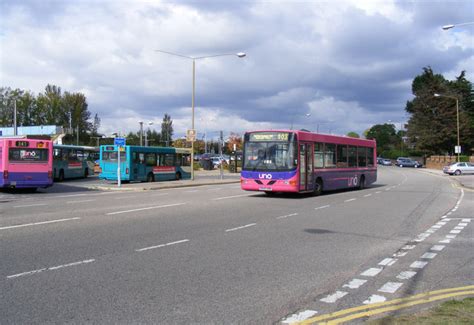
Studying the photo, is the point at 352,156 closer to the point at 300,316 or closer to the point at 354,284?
the point at 354,284

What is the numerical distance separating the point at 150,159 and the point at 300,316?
29338mm

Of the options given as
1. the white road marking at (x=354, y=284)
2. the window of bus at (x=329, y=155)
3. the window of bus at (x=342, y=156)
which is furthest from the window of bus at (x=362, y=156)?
the white road marking at (x=354, y=284)

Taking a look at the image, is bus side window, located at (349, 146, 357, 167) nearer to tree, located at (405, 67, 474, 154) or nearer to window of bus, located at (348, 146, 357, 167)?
window of bus, located at (348, 146, 357, 167)

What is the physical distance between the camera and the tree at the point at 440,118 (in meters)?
84.4

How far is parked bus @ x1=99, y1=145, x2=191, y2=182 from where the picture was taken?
31609 millimetres

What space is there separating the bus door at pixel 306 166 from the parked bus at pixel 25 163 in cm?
1269

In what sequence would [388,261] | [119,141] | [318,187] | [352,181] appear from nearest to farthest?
[388,261]
[318,187]
[352,181]
[119,141]

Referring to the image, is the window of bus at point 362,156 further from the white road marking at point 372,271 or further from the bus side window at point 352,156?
the white road marking at point 372,271

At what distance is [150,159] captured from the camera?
33562 mm

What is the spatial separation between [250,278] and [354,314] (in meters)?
1.84

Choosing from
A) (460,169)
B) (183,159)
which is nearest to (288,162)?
(183,159)

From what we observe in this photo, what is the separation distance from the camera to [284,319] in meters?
5.00

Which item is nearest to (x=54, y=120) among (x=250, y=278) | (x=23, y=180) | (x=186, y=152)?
(x=186, y=152)

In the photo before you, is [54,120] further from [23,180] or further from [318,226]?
[318,226]
